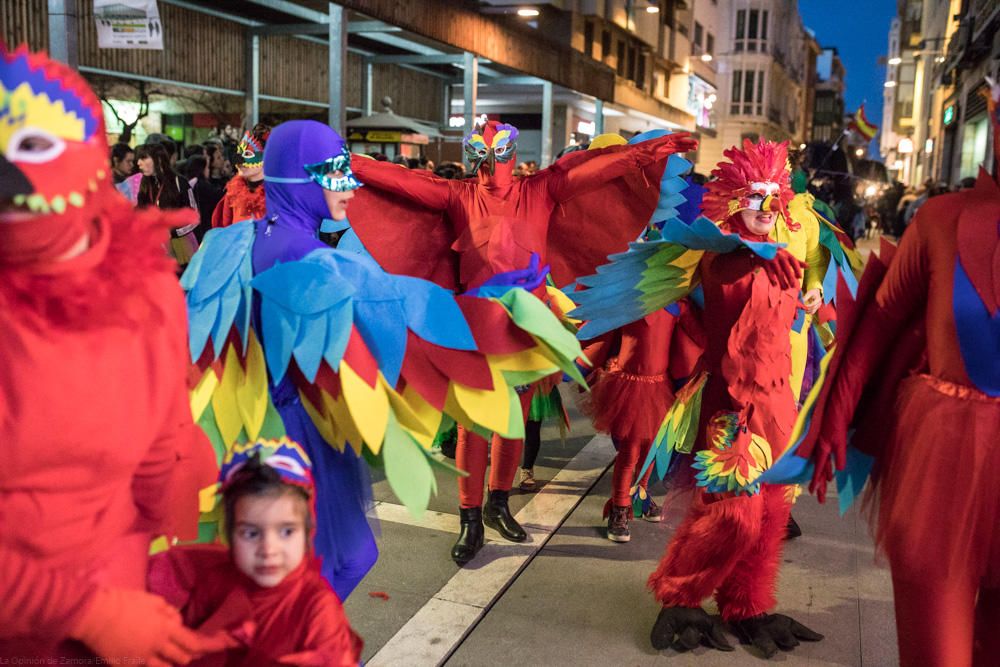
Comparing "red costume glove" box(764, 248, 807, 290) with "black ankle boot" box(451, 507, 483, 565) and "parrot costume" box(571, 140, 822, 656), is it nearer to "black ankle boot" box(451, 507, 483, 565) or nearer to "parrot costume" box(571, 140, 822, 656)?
"parrot costume" box(571, 140, 822, 656)

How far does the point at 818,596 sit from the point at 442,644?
6.07 ft

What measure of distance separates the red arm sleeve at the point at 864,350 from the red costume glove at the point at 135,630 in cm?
190

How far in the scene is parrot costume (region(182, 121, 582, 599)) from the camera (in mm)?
2617

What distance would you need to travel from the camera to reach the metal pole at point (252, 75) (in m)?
16.3

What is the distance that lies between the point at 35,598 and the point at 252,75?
1604cm

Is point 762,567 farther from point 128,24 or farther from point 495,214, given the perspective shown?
point 128,24

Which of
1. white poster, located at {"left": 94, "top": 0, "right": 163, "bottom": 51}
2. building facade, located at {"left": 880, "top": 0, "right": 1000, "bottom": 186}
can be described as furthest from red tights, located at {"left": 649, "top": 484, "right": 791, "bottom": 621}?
white poster, located at {"left": 94, "top": 0, "right": 163, "bottom": 51}

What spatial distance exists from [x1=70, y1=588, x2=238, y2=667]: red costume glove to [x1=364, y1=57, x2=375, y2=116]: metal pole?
19020 mm

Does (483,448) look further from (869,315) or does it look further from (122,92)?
(122,92)

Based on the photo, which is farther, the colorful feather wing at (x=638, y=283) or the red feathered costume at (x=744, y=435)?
the colorful feather wing at (x=638, y=283)

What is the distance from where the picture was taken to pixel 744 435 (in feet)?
12.2

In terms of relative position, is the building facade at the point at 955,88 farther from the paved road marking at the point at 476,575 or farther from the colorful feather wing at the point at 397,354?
the paved road marking at the point at 476,575

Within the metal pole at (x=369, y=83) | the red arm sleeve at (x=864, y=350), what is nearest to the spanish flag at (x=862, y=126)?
the metal pole at (x=369, y=83)

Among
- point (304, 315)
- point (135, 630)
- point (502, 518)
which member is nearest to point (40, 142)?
point (135, 630)
